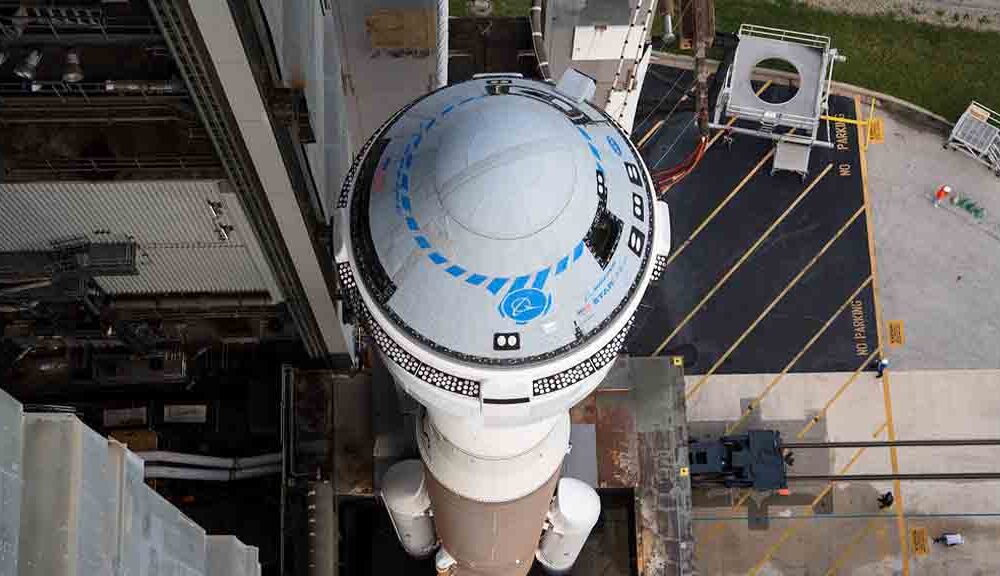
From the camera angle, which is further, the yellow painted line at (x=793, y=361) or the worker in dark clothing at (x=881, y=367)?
the worker in dark clothing at (x=881, y=367)

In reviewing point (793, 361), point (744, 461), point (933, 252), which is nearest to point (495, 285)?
point (744, 461)

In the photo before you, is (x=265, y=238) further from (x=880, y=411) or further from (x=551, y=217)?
(x=880, y=411)

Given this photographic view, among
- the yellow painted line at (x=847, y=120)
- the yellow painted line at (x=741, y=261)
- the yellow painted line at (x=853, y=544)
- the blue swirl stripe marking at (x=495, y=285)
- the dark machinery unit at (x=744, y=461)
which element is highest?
the yellow painted line at (x=847, y=120)

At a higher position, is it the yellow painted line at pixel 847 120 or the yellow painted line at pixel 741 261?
the yellow painted line at pixel 847 120

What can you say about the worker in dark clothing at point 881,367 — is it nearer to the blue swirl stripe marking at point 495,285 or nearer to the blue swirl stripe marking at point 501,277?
the blue swirl stripe marking at point 501,277

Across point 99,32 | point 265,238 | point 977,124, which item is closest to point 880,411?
point 977,124

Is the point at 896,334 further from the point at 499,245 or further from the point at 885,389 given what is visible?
the point at 499,245

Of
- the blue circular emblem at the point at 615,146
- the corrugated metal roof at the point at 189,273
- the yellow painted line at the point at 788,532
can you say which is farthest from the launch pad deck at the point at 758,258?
the blue circular emblem at the point at 615,146

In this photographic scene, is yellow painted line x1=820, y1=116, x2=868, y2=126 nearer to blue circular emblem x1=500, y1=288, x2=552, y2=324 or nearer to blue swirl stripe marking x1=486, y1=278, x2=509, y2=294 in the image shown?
blue circular emblem x1=500, y1=288, x2=552, y2=324
